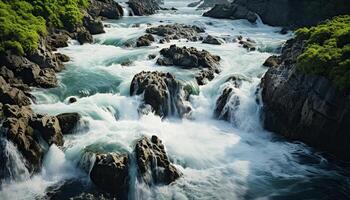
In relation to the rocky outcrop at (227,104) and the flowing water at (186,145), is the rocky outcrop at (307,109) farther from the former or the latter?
the rocky outcrop at (227,104)

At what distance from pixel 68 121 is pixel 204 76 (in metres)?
14.2

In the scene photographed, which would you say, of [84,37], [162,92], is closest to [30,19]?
[84,37]

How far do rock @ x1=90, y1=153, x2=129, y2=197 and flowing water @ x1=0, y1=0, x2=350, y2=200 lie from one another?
50 cm

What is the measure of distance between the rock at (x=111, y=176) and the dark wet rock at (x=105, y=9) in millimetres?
43518

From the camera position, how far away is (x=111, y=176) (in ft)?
68.4

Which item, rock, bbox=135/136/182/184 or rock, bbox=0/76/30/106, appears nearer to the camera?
rock, bbox=135/136/182/184

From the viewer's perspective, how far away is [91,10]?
6025cm

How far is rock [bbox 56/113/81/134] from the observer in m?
25.5

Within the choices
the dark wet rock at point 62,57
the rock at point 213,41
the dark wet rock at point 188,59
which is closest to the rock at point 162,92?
the dark wet rock at point 188,59

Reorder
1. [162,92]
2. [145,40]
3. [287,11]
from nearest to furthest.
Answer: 1. [162,92]
2. [145,40]
3. [287,11]

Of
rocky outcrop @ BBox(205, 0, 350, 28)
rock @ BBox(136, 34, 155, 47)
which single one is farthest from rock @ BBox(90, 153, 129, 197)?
rocky outcrop @ BBox(205, 0, 350, 28)

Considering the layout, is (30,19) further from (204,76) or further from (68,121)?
(68,121)

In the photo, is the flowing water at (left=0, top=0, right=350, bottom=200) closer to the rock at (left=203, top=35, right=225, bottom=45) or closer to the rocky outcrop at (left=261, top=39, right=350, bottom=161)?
the rocky outcrop at (left=261, top=39, right=350, bottom=161)

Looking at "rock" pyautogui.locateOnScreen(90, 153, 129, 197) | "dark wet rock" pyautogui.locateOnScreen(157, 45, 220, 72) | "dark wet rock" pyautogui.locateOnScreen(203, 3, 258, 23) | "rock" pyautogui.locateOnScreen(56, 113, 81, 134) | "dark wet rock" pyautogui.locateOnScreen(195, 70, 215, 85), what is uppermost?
"dark wet rock" pyautogui.locateOnScreen(203, 3, 258, 23)
